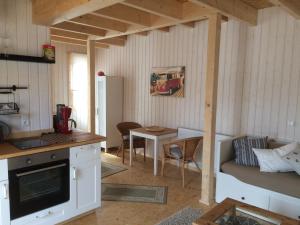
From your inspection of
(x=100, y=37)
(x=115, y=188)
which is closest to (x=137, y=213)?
(x=115, y=188)

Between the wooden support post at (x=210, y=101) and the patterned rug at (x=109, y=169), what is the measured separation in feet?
5.41

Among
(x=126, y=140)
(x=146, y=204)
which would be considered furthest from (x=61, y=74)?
(x=146, y=204)

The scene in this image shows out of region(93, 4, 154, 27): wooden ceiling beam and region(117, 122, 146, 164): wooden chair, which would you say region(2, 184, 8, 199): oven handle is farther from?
region(117, 122, 146, 164): wooden chair

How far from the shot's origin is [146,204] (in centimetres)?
314

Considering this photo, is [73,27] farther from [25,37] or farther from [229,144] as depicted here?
[229,144]

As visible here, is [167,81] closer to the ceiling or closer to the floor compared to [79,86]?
closer to the ceiling

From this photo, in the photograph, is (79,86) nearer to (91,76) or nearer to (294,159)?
(91,76)

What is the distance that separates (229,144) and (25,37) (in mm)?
2787

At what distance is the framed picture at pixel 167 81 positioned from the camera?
447cm

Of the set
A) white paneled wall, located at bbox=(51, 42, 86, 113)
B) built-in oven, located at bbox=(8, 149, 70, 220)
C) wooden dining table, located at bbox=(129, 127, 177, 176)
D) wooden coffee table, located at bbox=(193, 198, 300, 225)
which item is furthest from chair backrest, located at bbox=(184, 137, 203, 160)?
white paneled wall, located at bbox=(51, 42, 86, 113)

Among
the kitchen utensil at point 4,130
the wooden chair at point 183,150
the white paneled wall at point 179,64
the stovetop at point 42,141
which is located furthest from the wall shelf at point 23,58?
the white paneled wall at point 179,64

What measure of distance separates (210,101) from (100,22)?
7.01 feet

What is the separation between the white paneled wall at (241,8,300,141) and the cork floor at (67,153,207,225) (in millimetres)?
1293

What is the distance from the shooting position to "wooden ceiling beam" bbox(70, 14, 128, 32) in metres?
3.67
